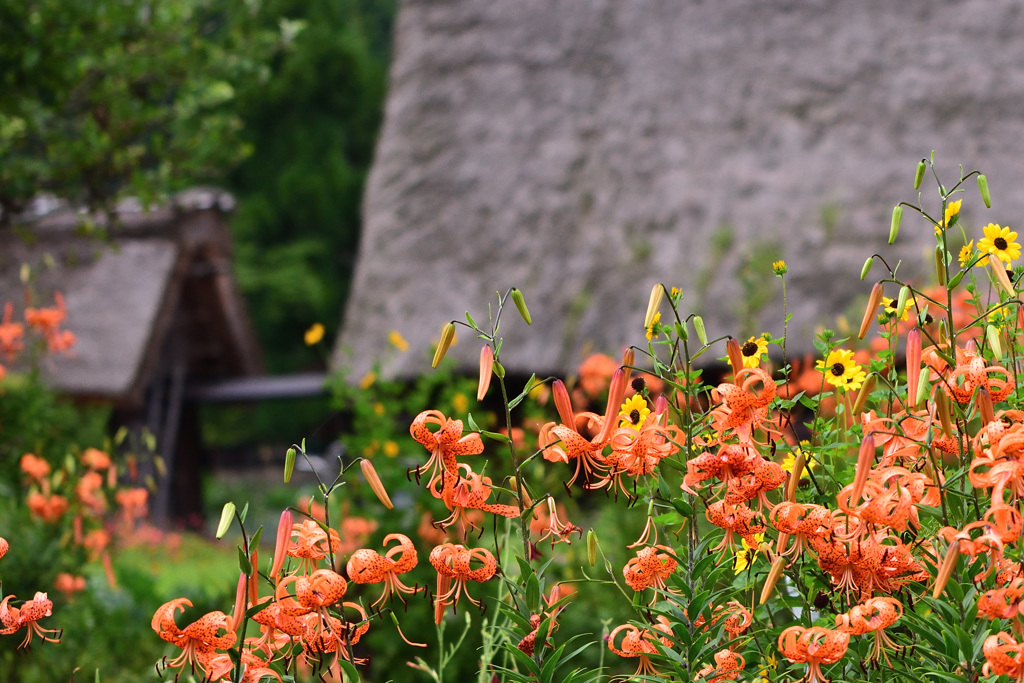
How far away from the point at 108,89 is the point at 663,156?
12.0 feet

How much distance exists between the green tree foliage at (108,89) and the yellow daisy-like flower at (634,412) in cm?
261

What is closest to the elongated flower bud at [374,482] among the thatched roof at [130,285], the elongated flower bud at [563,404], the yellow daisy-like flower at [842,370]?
the elongated flower bud at [563,404]

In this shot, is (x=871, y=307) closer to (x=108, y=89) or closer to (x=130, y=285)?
(x=108, y=89)

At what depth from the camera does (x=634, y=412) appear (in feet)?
3.86

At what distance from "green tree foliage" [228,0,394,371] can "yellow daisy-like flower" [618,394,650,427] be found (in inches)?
564

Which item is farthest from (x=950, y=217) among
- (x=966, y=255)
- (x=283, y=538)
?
(x=283, y=538)

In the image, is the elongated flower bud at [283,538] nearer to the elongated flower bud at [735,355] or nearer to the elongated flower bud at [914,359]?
the elongated flower bud at [735,355]

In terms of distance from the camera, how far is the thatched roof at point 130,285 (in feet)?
25.6

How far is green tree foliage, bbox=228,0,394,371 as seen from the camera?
50.7 ft

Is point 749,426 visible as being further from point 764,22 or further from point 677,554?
point 764,22

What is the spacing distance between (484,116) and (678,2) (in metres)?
1.65

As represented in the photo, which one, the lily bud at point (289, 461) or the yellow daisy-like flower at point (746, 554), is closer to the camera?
the lily bud at point (289, 461)

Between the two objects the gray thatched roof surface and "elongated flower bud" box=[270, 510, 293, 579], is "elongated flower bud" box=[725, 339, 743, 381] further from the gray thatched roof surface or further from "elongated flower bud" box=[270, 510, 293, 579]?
the gray thatched roof surface

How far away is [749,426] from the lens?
100 centimetres
